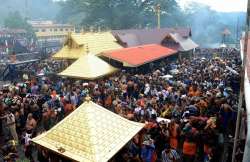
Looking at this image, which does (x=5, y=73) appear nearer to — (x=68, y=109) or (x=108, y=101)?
(x=108, y=101)

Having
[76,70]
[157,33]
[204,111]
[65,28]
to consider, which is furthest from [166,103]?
[65,28]

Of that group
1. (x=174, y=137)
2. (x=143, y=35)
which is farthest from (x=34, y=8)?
(x=174, y=137)

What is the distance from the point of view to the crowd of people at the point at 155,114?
1013cm

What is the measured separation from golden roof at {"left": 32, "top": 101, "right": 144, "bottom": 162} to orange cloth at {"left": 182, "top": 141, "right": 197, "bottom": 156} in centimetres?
236

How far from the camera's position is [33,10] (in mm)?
121938

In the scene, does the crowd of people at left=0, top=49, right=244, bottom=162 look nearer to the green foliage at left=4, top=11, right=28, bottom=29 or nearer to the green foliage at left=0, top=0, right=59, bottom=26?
the green foliage at left=4, top=11, right=28, bottom=29

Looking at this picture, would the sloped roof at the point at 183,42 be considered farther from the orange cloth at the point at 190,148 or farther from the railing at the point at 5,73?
the orange cloth at the point at 190,148

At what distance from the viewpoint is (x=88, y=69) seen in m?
21.9

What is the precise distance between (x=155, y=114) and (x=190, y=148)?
9.28ft

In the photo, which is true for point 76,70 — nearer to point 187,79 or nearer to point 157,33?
point 187,79

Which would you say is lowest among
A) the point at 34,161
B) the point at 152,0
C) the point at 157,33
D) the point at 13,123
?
the point at 34,161

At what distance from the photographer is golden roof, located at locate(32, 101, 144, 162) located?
707 centimetres

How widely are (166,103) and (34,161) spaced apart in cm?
605

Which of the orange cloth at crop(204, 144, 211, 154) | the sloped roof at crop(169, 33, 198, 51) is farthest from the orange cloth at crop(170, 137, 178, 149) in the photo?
the sloped roof at crop(169, 33, 198, 51)
